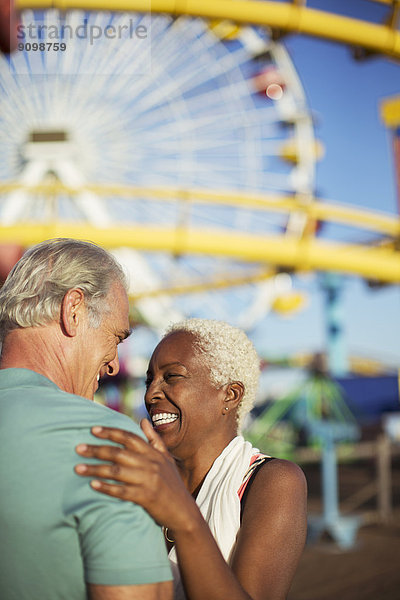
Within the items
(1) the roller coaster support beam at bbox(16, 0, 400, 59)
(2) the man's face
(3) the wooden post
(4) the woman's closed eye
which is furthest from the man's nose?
(3) the wooden post

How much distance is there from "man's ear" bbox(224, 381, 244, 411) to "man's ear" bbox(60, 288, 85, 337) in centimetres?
70

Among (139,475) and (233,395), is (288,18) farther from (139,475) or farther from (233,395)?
(139,475)

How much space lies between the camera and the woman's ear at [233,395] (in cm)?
184

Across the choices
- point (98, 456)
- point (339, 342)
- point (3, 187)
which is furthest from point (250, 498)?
point (339, 342)

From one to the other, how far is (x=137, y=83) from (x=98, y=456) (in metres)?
15.9

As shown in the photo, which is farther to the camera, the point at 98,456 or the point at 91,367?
the point at 91,367

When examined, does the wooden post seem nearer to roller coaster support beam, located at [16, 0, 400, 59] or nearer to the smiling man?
roller coaster support beam, located at [16, 0, 400, 59]

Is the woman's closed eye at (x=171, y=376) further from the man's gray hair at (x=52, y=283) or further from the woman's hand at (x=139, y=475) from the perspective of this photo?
the woman's hand at (x=139, y=475)

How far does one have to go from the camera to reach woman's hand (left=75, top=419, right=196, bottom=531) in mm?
992

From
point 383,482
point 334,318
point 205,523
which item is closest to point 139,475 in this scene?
point 205,523

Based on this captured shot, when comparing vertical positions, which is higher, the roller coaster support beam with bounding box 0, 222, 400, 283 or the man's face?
the man's face

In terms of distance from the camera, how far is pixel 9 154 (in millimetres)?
15727

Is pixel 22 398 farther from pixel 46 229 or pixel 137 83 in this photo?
pixel 137 83

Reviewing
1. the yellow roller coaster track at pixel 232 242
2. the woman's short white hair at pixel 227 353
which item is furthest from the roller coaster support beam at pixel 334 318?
the woman's short white hair at pixel 227 353
